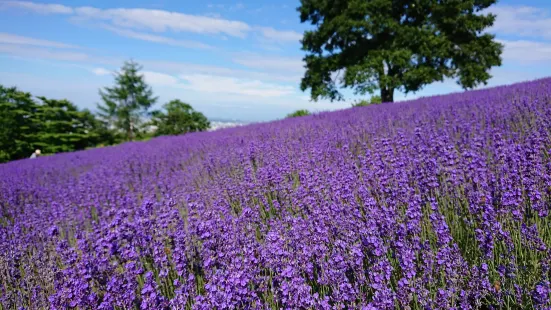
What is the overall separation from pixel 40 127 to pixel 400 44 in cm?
2138

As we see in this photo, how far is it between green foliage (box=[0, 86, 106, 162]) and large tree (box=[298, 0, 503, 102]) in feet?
50.1

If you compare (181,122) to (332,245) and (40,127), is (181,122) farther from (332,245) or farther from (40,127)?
(332,245)

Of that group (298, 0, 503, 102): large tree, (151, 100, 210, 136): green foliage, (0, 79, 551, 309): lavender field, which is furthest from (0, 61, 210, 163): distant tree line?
(0, 79, 551, 309): lavender field

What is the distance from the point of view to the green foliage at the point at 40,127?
769 inches

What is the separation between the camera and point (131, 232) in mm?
2588

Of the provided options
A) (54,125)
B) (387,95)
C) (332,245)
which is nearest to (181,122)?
(54,125)

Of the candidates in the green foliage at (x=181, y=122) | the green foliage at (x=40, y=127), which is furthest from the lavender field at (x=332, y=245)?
the green foliage at (x=40, y=127)

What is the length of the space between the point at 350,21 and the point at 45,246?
1459cm

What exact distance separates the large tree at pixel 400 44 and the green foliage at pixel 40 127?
15.3m

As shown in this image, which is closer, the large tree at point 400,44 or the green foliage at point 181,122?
the large tree at point 400,44

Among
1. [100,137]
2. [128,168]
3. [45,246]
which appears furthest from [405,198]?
[100,137]

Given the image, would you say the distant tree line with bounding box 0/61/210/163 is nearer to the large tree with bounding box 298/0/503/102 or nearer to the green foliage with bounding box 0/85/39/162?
the green foliage with bounding box 0/85/39/162

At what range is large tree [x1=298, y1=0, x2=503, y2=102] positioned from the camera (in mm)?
15039

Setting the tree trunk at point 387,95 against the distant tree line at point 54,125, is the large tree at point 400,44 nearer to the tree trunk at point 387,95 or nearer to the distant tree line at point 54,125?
the tree trunk at point 387,95
